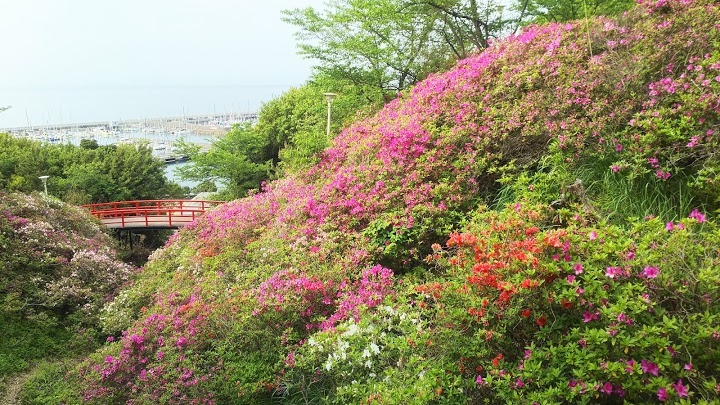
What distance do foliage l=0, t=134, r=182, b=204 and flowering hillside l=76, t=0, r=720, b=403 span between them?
75.9 feet

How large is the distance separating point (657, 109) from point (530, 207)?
1821 millimetres

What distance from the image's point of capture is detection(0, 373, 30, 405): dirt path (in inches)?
274

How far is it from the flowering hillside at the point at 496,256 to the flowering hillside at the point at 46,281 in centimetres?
282

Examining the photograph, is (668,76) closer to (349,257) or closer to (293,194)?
(349,257)

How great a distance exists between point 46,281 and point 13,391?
3651 millimetres

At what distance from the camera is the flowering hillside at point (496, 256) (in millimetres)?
2416

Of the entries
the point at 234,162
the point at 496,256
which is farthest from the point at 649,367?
the point at 234,162

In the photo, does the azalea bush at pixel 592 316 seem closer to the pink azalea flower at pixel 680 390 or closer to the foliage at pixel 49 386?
the pink azalea flower at pixel 680 390

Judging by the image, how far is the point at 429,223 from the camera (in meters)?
5.16

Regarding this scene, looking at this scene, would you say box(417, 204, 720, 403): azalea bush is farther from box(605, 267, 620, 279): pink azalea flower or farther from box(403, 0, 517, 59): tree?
box(403, 0, 517, 59): tree

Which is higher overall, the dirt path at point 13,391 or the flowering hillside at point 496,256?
the flowering hillside at point 496,256

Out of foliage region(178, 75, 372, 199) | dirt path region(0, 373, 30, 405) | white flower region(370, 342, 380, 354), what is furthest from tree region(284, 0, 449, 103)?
dirt path region(0, 373, 30, 405)

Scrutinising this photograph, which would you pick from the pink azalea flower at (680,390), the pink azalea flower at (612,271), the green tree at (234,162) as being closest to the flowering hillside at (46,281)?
the pink azalea flower at (612,271)

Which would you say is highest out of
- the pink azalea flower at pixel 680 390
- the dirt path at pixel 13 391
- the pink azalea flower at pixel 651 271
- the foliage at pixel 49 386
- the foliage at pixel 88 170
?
the pink azalea flower at pixel 651 271
